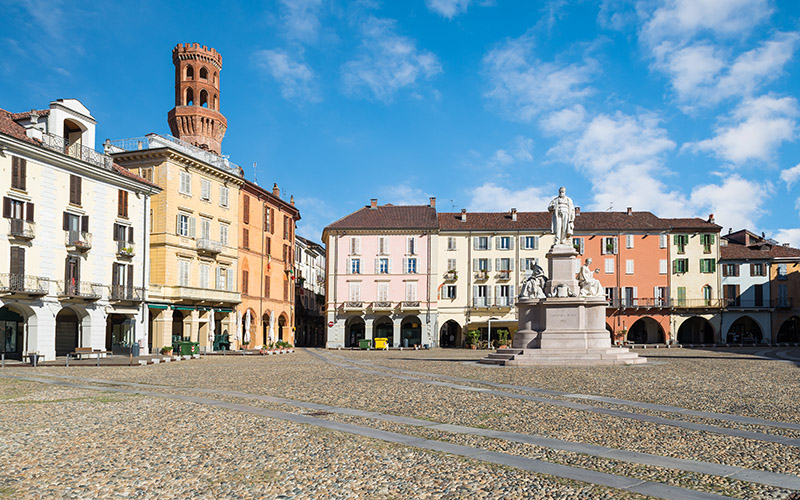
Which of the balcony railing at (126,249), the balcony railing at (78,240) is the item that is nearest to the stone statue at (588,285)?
the balcony railing at (78,240)

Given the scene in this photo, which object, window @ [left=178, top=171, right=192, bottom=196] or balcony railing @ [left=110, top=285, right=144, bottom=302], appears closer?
balcony railing @ [left=110, top=285, right=144, bottom=302]

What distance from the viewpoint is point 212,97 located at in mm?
65000

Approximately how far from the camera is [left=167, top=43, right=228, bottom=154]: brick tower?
2495 inches

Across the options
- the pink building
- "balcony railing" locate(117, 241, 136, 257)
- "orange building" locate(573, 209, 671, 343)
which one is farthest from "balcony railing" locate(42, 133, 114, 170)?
"orange building" locate(573, 209, 671, 343)

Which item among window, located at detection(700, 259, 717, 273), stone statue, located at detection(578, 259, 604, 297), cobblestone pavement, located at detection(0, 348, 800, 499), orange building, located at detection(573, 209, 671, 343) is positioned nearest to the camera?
cobblestone pavement, located at detection(0, 348, 800, 499)

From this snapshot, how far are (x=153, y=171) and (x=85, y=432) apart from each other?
1529 inches

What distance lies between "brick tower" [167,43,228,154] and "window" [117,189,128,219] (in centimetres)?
→ 2359

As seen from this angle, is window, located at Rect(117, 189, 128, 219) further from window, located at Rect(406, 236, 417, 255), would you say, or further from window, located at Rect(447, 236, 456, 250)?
window, located at Rect(447, 236, 456, 250)

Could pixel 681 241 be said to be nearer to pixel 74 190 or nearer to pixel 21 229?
pixel 74 190

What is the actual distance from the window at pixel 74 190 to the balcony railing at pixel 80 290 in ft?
13.9

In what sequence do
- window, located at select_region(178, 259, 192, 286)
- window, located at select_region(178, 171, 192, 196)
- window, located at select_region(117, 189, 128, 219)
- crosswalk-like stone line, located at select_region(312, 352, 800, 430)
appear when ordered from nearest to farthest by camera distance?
1. crosswalk-like stone line, located at select_region(312, 352, 800, 430)
2. window, located at select_region(117, 189, 128, 219)
3. window, located at select_region(178, 259, 192, 286)
4. window, located at select_region(178, 171, 192, 196)

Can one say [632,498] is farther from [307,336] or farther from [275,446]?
[307,336]

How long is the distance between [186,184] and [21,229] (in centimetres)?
1637

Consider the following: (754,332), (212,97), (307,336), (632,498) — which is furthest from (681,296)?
(632,498)
